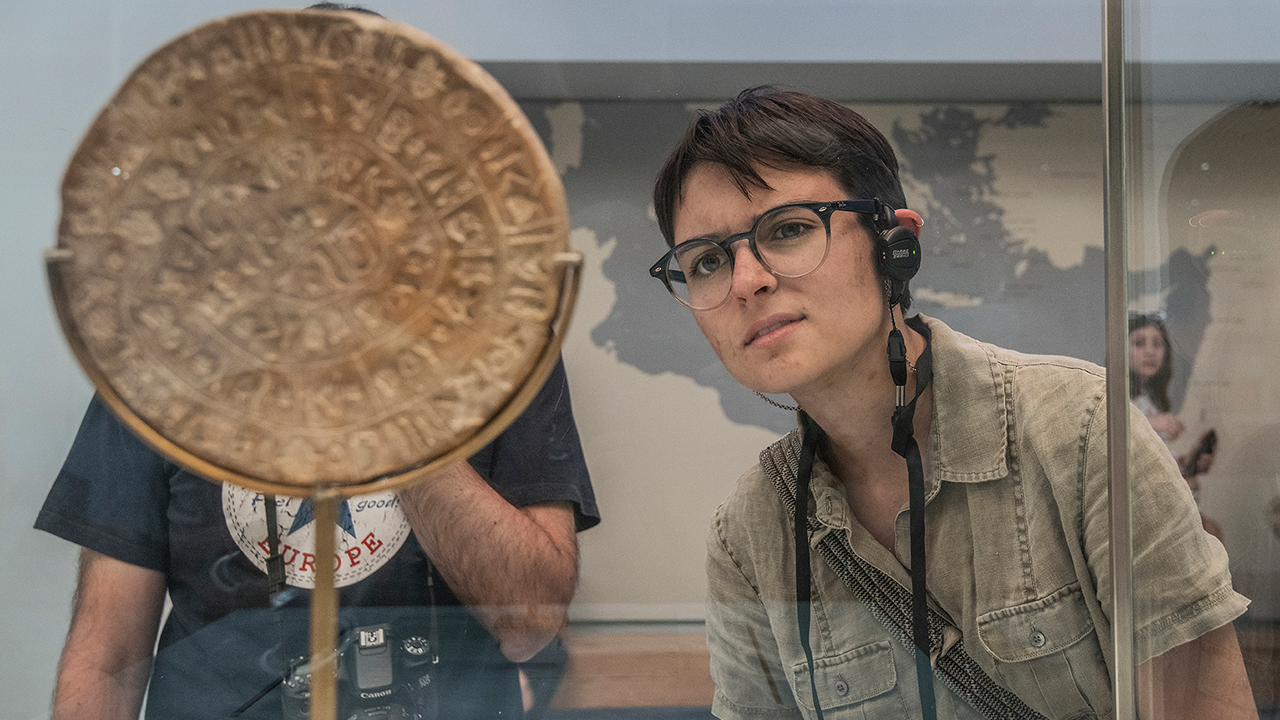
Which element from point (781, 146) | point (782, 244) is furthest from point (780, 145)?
point (782, 244)

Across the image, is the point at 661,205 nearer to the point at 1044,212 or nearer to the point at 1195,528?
the point at 1044,212

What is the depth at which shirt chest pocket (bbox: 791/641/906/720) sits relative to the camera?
101cm

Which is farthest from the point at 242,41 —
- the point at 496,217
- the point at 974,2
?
the point at 974,2

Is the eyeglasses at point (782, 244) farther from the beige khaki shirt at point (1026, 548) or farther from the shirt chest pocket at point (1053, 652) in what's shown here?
the shirt chest pocket at point (1053, 652)

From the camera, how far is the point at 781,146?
3.01 feet

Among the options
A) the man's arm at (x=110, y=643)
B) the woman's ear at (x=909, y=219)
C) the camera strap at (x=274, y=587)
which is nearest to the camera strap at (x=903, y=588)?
the woman's ear at (x=909, y=219)

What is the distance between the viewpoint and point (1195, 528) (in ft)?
3.01

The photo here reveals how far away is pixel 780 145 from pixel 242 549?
79 centimetres

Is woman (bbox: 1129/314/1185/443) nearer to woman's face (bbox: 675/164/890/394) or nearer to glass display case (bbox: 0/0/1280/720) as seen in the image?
glass display case (bbox: 0/0/1280/720)

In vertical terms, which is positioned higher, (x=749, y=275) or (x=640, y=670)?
(x=749, y=275)

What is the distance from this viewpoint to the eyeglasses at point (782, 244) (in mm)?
897

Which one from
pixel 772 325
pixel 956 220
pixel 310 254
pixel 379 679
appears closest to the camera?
pixel 310 254

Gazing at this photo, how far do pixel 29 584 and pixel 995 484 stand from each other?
3.86ft

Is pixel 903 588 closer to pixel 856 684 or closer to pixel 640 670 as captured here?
pixel 856 684
